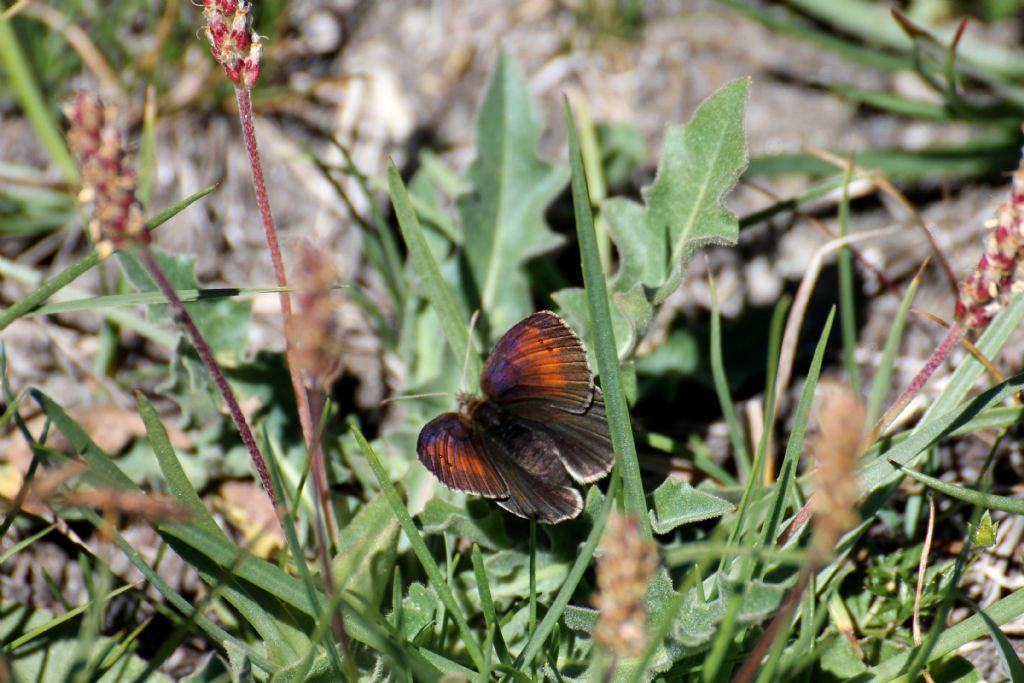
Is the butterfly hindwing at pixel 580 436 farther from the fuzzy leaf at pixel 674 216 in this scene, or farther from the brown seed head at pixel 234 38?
the brown seed head at pixel 234 38

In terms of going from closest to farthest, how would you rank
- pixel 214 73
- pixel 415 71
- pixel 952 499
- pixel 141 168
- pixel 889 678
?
pixel 889 678
pixel 952 499
pixel 141 168
pixel 214 73
pixel 415 71

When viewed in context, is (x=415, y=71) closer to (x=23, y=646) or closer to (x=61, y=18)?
(x=61, y=18)

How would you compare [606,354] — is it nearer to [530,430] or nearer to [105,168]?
[530,430]

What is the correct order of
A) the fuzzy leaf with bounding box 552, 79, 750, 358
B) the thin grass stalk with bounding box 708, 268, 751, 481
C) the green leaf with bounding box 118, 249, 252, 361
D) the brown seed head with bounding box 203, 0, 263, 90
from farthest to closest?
the green leaf with bounding box 118, 249, 252, 361 → the thin grass stalk with bounding box 708, 268, 751, 481 → the fuzzy leaf with bounding box 552, 79, 750, 358 → the brown seed head with bounding box 203, 0, 263, 90

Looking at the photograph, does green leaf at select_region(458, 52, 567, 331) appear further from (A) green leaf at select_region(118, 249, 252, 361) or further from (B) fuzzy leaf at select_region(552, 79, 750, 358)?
(A) green leaf at select_region(118, 249, 252, 361)

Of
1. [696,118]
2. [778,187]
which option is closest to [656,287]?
[696,118]


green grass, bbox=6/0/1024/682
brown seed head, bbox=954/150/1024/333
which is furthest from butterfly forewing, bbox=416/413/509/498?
brown seed head, bbox=954/150/1024/333
